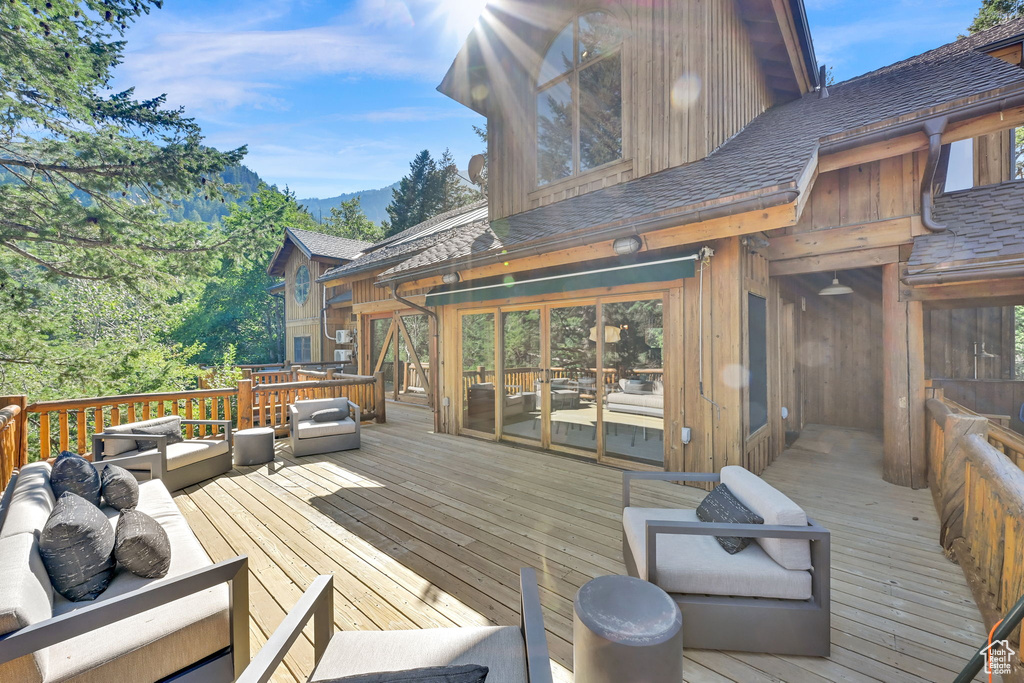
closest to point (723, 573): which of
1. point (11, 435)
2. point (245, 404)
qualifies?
point (11, 435)

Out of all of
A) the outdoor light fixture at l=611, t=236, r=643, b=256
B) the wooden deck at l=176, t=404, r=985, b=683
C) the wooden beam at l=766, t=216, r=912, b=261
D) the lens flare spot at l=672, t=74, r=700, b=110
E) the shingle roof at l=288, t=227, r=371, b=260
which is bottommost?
the wooden deck at l=176, t=404, r=985, b=683

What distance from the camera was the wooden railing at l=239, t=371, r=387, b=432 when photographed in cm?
621

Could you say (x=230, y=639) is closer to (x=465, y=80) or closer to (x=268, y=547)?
(x=268, y=547)

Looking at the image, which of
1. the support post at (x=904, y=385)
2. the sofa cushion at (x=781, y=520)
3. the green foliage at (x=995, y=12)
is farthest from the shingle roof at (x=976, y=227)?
the green foliage at (x=995, y=12)

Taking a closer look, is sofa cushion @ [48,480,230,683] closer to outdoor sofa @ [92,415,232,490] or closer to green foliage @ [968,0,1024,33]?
outdoor sofa @ [92,415,232,490]

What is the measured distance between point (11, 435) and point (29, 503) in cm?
315

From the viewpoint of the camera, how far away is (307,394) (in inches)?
283

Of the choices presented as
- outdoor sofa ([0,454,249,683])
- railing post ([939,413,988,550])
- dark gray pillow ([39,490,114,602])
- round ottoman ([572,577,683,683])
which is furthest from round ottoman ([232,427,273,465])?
railing post ([939,413,988,550])

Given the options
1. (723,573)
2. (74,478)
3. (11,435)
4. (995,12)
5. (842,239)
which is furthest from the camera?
(995,12)

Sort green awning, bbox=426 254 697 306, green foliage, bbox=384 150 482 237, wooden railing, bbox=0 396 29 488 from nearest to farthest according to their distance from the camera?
wooden railing, bbox=0 396 29 488, green awning, bbox=426 254 697 306, green foliage, bbox=384 150 482 237

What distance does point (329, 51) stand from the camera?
8.28 meters

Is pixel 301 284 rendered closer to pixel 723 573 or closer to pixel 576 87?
pixel 576 87

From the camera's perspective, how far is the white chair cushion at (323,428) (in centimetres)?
545

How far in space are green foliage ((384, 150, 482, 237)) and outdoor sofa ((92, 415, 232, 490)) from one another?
77.7 ft
